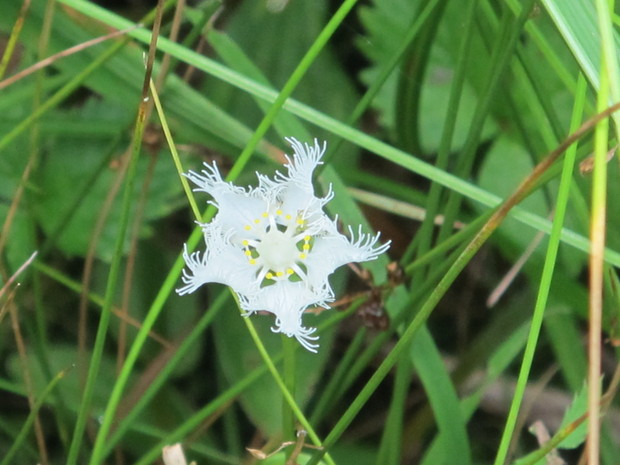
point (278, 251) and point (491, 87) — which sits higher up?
point (491, 87)

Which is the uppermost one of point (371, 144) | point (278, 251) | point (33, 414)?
point (371, 144)

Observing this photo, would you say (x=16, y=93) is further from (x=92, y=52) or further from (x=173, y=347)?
(x=173, y=347)

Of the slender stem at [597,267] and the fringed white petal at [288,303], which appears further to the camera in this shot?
the fringed white petal at [288,303]

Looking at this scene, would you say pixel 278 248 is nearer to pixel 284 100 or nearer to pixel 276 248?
pixel 276 248

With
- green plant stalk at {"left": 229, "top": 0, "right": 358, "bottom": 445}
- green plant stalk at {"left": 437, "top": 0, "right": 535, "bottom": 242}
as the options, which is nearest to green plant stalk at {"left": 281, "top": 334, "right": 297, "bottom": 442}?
green plant stalk at {"left": 229, "top": 0, "right": 358, "bottom": 445}

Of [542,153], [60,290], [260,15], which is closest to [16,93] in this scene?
[60,290]

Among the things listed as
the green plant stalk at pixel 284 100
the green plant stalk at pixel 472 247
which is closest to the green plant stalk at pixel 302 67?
the green plant stalk at pixel 284 100

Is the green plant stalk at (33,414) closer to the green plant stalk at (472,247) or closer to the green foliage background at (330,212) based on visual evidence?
the green foliage background at (330,212)

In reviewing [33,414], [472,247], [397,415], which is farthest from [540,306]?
[33,414]
